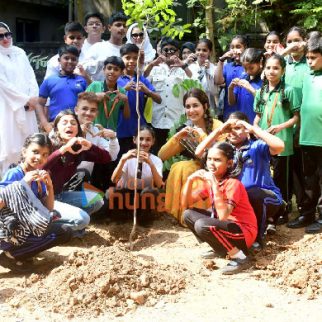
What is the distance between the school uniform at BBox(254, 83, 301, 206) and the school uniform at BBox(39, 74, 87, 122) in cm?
198

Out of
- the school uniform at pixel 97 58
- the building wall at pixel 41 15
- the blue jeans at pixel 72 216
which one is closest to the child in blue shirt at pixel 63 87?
the school uniform at pixel 97 58

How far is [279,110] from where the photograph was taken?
5.31 meters

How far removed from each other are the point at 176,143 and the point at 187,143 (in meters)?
0.11

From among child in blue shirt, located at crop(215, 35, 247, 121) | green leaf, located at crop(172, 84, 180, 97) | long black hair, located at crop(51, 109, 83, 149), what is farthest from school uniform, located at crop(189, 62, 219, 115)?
long black hair, located at crop(51, 109, 83, 149)

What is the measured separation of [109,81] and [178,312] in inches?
120

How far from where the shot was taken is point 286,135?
5312 millimetres

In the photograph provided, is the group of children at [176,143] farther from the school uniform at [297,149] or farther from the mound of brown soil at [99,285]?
the mound of brown soil at [99,285]

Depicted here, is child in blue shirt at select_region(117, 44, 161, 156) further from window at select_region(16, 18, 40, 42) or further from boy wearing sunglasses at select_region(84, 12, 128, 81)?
window at select_region(16, 18, 40, 42)

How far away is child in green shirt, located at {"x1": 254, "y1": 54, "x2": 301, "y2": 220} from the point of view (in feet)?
17.1

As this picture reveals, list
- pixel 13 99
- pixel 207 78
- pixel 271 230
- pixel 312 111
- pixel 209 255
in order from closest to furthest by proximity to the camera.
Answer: pixel 209 255, pixel 312 111, pixel 271 230, pixel 13 99, pixel 207 78

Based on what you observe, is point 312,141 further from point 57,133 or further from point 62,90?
point 62,90

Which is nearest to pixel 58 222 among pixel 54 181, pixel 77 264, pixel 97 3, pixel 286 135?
pixel 54 181

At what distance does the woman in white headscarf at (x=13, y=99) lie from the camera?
20.1 feet

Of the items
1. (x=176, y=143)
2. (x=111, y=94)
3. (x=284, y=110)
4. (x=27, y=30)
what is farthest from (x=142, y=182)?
(x=27, y=30)
